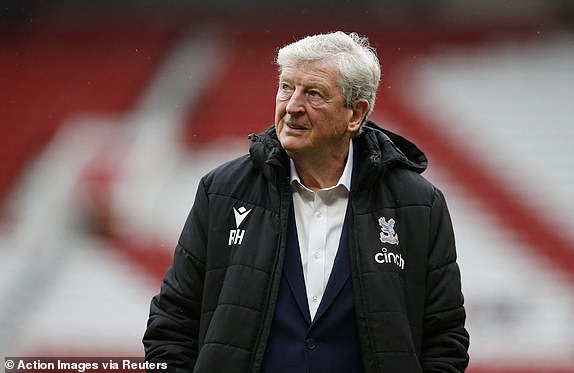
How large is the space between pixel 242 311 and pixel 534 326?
3.36 metres

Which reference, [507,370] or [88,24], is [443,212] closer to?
[507,370]

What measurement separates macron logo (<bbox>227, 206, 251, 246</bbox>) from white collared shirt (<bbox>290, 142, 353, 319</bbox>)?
142 mm

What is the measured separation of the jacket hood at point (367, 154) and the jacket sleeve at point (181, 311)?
0.22 meters

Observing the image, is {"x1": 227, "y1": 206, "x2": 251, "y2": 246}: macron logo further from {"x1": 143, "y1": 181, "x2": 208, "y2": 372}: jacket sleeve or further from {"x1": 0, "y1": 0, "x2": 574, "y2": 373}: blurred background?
{"x1": 0, "y1": 0, "x2": 574, "y2": 373}: blurred background

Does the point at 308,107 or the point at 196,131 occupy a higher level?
the point at 196,131

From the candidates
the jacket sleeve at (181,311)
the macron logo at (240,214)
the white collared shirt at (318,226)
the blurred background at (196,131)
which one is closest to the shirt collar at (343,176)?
the white collared shirt at (318,226)

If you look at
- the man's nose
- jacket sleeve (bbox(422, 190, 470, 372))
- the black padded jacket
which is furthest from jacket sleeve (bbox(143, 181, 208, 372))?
jacket sleeve (bbox(422, 190, 470, 372))

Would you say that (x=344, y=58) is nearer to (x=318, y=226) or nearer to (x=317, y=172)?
(x=317, y=172)

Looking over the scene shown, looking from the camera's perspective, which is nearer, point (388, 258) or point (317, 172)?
point (388, 258)

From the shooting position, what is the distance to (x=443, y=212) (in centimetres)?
280

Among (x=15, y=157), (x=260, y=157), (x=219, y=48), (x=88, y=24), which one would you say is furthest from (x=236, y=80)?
(x=260, y=157)

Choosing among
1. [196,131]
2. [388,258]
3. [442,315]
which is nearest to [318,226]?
[388,258]

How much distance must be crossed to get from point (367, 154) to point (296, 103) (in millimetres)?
264

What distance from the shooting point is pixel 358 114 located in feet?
9.24
